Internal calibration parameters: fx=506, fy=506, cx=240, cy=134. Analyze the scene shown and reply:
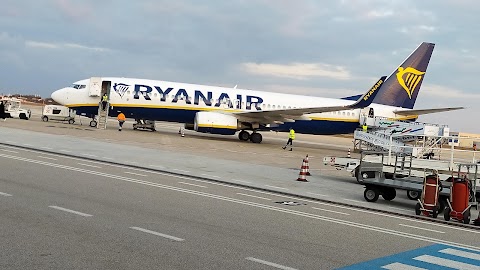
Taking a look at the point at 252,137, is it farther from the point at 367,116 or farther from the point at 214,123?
the point at 367,116

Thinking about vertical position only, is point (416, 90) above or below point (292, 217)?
above

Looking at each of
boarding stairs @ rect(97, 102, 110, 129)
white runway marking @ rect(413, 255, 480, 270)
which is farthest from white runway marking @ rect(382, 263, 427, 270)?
boarding stairs @ rect(97, 102, 110, 129)

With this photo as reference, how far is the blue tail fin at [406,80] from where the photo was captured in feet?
138

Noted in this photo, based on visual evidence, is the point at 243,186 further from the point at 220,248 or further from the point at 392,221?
the point at 220,248

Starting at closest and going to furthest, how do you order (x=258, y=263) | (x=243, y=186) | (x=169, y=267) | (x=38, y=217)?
(x=169, y=267) < (x=258, y=263) < (x=38, y=217) < (x=243, y=186)

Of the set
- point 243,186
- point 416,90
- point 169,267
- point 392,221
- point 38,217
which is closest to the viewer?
point 169,267

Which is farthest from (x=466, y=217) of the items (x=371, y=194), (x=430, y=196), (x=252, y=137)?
(x=252, y=137)

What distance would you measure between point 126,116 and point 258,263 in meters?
32.5

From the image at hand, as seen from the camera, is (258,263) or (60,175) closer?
(258,263)

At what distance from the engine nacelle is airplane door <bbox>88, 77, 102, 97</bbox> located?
7.88 m

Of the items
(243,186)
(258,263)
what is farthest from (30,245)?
(243,186)

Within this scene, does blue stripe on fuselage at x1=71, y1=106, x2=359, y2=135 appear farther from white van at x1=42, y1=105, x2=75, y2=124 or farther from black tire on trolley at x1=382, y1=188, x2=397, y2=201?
black tire on trolley at x1=382, y1=188, x2=397, y2=201

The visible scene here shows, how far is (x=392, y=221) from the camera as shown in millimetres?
11109

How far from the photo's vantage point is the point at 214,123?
35500 mm
